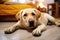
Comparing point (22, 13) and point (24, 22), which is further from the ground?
point (22, 13)

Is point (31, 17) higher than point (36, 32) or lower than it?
higher

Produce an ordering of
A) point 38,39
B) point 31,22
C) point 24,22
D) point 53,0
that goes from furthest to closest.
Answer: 1. point 53,0
2. point 24,22
3. point 31,22
4. point 38,39

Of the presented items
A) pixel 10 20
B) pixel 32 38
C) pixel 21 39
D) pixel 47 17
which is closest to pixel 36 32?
pixel 32 38

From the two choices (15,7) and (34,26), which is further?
(15,7)

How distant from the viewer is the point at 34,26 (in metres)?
2.04

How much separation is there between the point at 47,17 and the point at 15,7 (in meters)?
1.02

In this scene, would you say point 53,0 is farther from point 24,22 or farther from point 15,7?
point 24,22

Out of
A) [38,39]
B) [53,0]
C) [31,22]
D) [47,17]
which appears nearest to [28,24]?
[31,22]

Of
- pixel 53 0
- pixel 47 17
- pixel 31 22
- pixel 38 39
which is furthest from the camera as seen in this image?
pixel 53 0

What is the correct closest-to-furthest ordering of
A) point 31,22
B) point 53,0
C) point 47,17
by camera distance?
1. point 31,22
2. point 47,17
3. point 53,0

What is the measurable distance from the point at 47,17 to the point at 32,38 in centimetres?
97

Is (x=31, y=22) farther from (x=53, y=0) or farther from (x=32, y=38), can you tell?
(x=53, y=0)

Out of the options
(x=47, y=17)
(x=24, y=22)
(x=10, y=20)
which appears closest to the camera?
(x=24, y=22)

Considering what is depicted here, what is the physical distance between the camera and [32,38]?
5.73 feet
